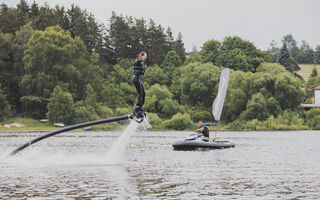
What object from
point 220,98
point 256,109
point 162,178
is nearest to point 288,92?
point 256,109

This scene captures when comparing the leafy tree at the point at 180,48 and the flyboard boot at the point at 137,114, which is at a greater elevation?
the leafy tree at the point at 180,48

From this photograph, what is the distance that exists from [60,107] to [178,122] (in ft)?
68.2

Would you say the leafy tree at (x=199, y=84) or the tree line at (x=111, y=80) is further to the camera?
the leafy tree at (x=199, y=84)

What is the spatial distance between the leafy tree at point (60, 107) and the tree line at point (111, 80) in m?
0.17

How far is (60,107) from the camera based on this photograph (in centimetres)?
9038

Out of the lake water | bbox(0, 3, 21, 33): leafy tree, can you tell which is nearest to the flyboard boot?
the lake water

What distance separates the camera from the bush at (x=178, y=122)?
90.0 meters

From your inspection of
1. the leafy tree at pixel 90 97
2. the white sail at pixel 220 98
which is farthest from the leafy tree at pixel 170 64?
the white sail at pixel 220 98

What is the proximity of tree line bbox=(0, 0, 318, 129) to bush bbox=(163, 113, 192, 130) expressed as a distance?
174 mm

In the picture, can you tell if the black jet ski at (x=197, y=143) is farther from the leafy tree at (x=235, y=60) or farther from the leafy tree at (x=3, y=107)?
the leafy tree at (x=235, y=60)

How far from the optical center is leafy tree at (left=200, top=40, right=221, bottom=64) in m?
120

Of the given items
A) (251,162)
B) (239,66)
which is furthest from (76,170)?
(239,66)

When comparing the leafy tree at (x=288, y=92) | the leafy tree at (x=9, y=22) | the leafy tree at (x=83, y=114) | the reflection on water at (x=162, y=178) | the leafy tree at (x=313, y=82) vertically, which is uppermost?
the leafy tree at (x=9, y=22)

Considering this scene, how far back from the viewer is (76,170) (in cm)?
2650
